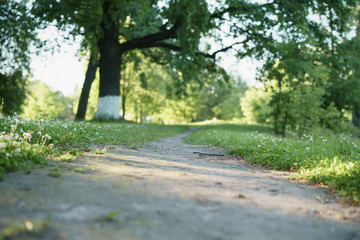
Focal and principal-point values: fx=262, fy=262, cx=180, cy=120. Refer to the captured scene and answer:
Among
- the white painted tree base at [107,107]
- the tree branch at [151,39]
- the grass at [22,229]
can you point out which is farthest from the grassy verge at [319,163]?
the white painted tree base at [107,107]

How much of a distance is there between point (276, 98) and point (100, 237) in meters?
15.8

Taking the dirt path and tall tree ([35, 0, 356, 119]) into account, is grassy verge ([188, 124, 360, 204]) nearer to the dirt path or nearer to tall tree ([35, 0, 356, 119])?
the dirt path

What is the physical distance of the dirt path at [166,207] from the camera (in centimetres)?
223

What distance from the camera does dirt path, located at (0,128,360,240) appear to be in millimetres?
2234

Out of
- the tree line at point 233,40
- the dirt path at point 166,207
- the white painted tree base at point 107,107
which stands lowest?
the dirt path at point 166,207

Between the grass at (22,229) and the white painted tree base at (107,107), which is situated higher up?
the white painted tree base at (107,107)

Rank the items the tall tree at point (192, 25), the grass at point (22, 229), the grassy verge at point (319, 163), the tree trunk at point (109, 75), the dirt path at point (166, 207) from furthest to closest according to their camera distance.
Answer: the tree trunk at point (109, 75)
the tall tree at point (192, 25)
the grassy verge at point (319, 163)
the dirt path at point (166, 207)
the grass at point (22, 229)

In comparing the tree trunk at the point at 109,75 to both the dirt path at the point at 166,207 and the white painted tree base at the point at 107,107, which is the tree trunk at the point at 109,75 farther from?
the dirt path at the point at 166,207

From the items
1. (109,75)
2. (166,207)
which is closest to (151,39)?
(109,75)

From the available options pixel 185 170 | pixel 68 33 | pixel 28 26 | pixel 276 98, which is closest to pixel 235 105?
pixel 276 98

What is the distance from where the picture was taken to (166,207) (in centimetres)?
276

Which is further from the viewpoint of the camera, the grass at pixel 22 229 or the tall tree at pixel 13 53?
the tall tree at pixel 13 53

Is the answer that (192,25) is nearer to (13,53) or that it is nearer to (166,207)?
(13,53)

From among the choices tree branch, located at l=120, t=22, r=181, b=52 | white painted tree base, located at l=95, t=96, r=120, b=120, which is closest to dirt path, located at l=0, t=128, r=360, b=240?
tree branch, located at l=120, t=22, r=181, b=52
